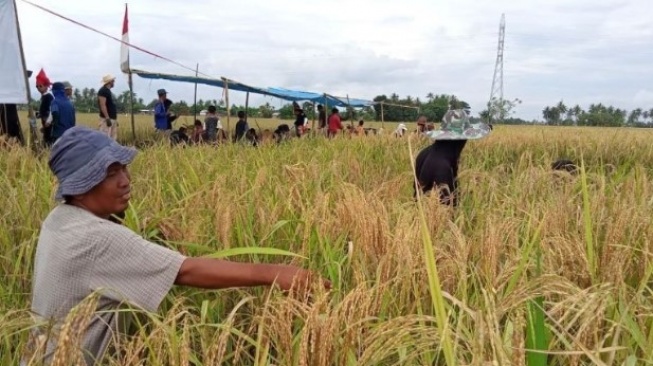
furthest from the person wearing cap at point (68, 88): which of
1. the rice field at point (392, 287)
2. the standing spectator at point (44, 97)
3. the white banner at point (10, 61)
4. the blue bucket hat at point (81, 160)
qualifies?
the blue bucket hat at point (81, 160)

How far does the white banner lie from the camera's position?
20.5ft

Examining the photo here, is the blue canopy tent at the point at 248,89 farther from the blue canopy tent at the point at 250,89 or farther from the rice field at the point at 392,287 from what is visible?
the rice field at the point at 392,287

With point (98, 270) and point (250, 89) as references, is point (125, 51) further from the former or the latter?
point (98, 270)

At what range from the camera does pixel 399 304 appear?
1.57 m

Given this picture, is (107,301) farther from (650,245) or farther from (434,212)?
(650,245)

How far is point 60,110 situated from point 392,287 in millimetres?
6905

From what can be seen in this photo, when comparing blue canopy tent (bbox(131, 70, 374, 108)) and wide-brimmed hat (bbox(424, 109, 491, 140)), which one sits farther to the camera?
blue canopy tent (bbox(131, 70, 374, 108))

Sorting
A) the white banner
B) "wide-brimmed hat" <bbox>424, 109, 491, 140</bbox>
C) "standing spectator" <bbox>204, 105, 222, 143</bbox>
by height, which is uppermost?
the white banner

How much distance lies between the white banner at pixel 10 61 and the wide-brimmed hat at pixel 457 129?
4557mm

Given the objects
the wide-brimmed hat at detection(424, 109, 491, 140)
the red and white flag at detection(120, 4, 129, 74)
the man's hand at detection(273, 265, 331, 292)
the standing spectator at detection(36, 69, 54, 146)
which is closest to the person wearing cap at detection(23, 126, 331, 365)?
the man's hand at detection(273, 265, 331, 292)

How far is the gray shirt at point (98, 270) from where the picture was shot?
1.56m

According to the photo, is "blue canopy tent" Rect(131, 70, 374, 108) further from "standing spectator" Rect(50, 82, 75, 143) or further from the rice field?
the rice field

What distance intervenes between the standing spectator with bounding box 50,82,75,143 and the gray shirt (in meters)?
6.25

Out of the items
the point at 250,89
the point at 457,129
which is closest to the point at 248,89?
the point at 250,89
